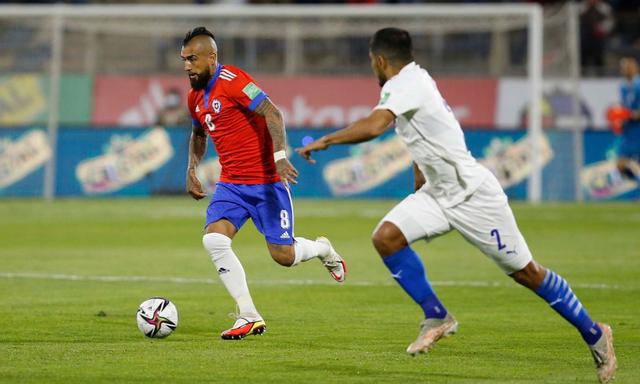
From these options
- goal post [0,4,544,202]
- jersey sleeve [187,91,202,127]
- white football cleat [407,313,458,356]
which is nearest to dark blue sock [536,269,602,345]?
white football cleat [407,313,458,356]

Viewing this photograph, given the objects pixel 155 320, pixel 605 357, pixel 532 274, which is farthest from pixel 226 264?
pixel 605 357

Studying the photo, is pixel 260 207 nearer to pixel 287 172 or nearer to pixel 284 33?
pixel 287 172

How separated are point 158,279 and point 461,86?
14.6 meters

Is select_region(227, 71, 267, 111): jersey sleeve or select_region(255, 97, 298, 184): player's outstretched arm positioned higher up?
select_region(227, 71, 267, 111): jersey sleeve

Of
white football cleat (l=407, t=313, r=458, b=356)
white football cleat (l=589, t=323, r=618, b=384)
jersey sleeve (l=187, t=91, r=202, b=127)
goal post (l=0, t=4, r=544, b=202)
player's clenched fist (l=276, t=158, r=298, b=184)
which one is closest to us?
white football cleat (l=589, t=323, r=618, b=384)

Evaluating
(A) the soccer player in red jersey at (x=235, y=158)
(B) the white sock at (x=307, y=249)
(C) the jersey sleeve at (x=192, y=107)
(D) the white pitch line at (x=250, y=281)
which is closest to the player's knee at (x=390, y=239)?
(A) the soccer player in red jersey at (x=235, y=158)

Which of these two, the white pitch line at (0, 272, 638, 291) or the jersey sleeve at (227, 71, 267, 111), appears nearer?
the jersey sleeve at (227, 71, 267, 111)

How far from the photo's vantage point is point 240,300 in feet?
32.1

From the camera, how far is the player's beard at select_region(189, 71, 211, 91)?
399 inches

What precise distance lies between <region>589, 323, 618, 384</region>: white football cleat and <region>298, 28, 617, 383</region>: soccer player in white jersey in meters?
0.03

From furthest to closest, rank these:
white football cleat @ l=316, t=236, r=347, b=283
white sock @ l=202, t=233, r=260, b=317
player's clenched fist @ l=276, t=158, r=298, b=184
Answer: white football cleat @ l=316, t=236, r=347, b=283 → white sock @ l=202, t=233, r=260, b=317 → player's clenched fist @ l=276, t=158, r=298, b=184

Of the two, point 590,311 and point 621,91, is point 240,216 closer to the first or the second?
point 590,311

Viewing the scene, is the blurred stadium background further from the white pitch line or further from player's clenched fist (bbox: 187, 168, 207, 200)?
player's clenched fist (bbox: 187, 168, 207, 200)

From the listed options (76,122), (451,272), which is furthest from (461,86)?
(451,272)
